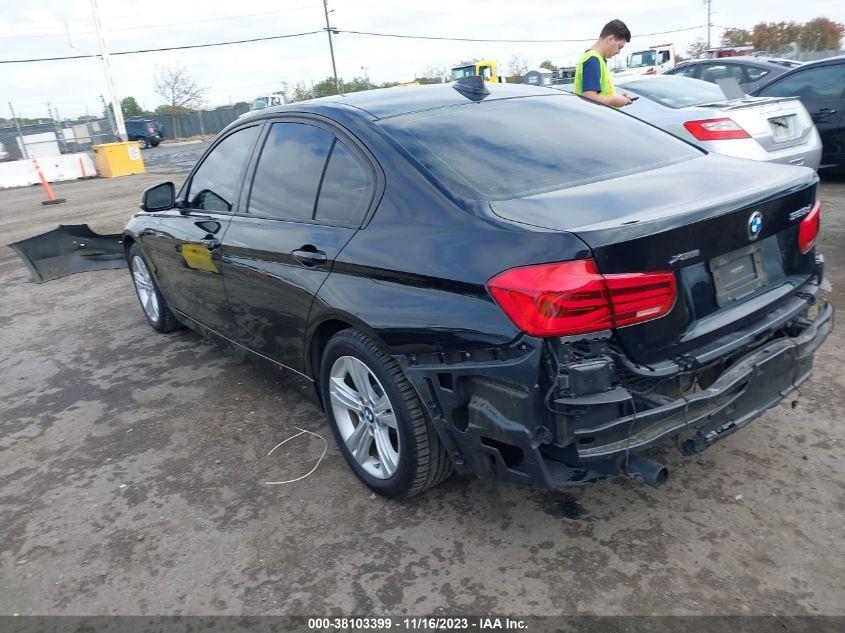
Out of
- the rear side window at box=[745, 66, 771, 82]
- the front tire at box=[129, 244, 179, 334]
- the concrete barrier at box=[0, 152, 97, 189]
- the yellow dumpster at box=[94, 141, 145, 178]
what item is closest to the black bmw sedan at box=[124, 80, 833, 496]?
the front tire at box=[129, 244, 179, 334]

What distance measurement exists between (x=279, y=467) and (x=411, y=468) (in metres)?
0.96

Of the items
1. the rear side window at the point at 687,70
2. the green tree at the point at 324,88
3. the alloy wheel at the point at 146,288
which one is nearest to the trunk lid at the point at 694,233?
the alloy wheel at the point at 146,288

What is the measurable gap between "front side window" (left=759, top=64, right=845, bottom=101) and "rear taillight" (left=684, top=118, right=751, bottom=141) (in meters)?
2.86

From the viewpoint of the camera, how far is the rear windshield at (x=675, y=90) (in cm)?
730

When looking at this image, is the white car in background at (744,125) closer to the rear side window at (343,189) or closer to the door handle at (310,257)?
the rear side window at (343,189)

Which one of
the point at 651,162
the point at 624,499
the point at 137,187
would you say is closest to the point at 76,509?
the point at 624,499

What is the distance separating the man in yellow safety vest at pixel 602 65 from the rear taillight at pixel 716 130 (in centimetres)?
83

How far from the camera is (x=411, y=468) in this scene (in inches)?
110

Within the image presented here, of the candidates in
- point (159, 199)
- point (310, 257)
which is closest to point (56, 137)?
point (159, 199)

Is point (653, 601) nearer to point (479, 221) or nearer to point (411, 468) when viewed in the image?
point (411, 468)

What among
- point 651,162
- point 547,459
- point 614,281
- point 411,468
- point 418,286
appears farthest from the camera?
point 651,162

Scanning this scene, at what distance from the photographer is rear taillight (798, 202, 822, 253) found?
2828mm

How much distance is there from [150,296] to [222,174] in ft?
6.51

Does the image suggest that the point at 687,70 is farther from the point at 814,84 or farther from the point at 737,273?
the point at 737,273
